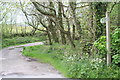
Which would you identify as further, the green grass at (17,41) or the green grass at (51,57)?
the green grass at (17,41)

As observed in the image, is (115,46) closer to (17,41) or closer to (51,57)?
(51,57)

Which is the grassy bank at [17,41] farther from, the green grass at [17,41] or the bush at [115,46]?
the bush at [115,46]

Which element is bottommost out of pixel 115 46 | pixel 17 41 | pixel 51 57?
pixel 51 57

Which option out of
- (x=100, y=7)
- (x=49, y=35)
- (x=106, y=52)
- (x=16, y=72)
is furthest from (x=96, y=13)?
(x=49, y=35)

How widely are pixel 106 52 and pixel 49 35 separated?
373 cm

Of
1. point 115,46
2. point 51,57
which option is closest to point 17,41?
point 51,57

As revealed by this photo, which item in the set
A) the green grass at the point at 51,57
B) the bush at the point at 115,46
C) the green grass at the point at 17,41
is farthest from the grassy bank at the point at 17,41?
the bush at the point at 115,46

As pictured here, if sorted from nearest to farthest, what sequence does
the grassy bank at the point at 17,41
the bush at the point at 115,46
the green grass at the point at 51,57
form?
1. the bush at the point at 115,46
2. the green grass at the point at 51,57
3. the grassy bank at the point at 17,41

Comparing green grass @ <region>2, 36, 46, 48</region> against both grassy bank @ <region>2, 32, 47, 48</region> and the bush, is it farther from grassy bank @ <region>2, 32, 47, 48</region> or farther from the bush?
the bush

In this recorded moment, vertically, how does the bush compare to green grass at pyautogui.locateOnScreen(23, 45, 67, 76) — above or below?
above

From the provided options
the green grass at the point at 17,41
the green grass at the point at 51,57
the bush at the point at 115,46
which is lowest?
the green grass at the point at 51,57

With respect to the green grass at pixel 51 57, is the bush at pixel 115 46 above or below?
above

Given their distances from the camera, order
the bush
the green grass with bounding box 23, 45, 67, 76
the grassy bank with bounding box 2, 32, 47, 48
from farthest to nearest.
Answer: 1. the grassy bank with bounding box 2, 32, 47, 48
2. the green grass with bounding box 23, 45, 67, 76
3. the bush

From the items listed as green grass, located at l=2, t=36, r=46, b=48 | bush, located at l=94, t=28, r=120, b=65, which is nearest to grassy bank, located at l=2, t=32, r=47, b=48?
green grass, located at l=2, t=36, r=46, b=48
